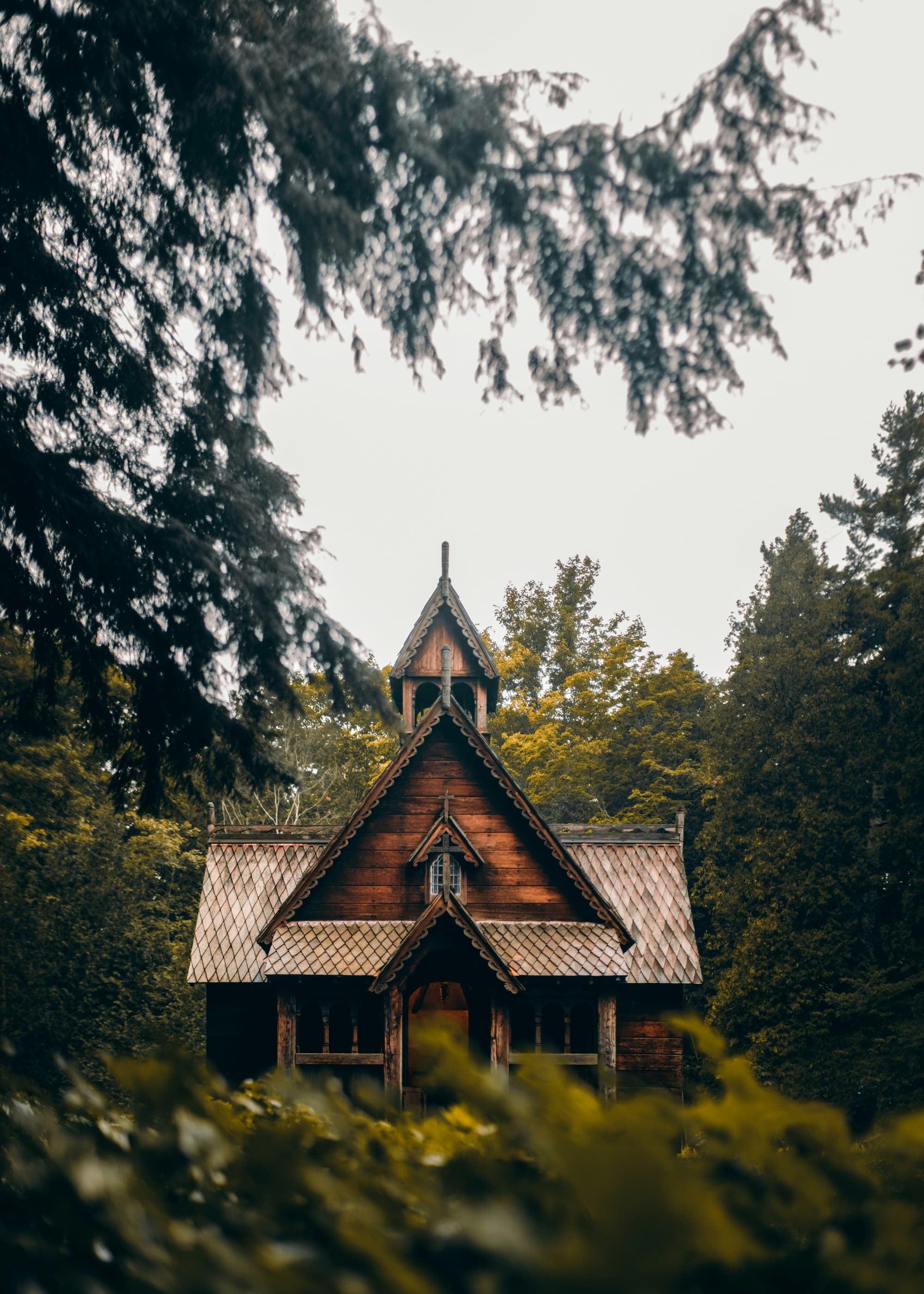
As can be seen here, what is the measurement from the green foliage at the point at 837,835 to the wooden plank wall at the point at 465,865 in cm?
1073

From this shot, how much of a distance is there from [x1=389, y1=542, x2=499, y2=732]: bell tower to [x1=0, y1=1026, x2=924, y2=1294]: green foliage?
1650 centimetres

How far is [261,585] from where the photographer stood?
6859 millimetres

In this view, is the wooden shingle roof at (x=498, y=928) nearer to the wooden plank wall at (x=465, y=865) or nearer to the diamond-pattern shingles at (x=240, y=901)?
the diamond-pattern shingles at (x=240, y=901)

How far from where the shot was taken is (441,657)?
19.2 meters

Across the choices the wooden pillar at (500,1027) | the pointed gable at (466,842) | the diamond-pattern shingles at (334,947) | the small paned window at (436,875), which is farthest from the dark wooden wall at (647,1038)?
the diamond-pattern shingles at (334,947)

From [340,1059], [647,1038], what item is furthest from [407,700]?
[647,1038]

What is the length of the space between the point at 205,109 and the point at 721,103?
298cm

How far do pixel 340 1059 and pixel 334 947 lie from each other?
1.66m

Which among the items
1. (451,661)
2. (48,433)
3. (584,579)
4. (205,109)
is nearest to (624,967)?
(451,661)

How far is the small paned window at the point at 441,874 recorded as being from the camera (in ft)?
51.8

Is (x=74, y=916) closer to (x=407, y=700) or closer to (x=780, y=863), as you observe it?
(x=407, y=700)

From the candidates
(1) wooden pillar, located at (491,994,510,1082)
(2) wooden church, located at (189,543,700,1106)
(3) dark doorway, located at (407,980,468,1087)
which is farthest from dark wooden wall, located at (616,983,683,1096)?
(3) dark doorway, located at (407,980,468,1087)

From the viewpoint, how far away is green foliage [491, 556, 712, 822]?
3753 centimetres

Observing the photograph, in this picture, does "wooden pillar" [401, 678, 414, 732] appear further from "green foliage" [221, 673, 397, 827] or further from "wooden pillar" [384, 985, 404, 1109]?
"green foliage" [221, 673, 397, 827]
